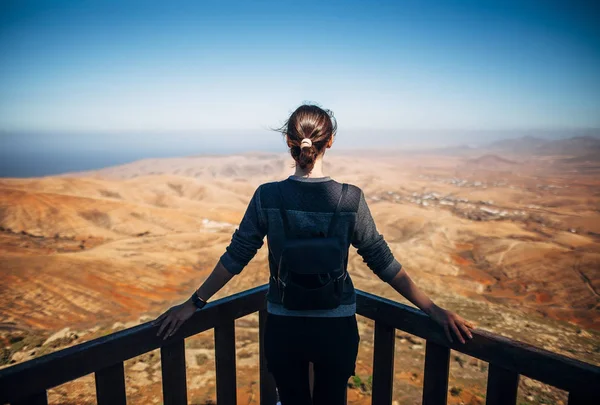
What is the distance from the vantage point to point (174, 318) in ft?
5.64

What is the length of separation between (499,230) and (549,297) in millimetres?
6312

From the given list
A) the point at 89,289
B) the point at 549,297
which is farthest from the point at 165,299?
the point at 549,297

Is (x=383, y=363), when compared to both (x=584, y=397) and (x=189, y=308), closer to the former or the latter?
(x=584, y=397)

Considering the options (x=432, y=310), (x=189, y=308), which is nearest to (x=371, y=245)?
(x=432, y=310)

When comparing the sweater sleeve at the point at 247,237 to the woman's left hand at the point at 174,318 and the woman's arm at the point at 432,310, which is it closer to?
the woman's left hand at the point at 174,318

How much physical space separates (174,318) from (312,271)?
73cm

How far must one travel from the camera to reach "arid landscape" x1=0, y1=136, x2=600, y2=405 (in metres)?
5.48

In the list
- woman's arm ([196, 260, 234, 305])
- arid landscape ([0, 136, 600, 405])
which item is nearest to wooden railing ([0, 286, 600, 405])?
woman's arm ([196, 260, 234, 305])

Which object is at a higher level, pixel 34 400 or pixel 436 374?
pixel 34 400

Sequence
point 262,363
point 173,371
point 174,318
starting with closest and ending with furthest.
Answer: point 174,318, point 173,371, point 262,363

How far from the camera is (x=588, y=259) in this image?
11.2 meters

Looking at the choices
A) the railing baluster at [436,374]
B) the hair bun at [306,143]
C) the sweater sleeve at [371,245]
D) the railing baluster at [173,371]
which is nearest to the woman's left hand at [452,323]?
the railing baluster at [436,374]

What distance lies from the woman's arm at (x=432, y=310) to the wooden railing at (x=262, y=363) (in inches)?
2.3

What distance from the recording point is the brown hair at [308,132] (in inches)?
60.0
